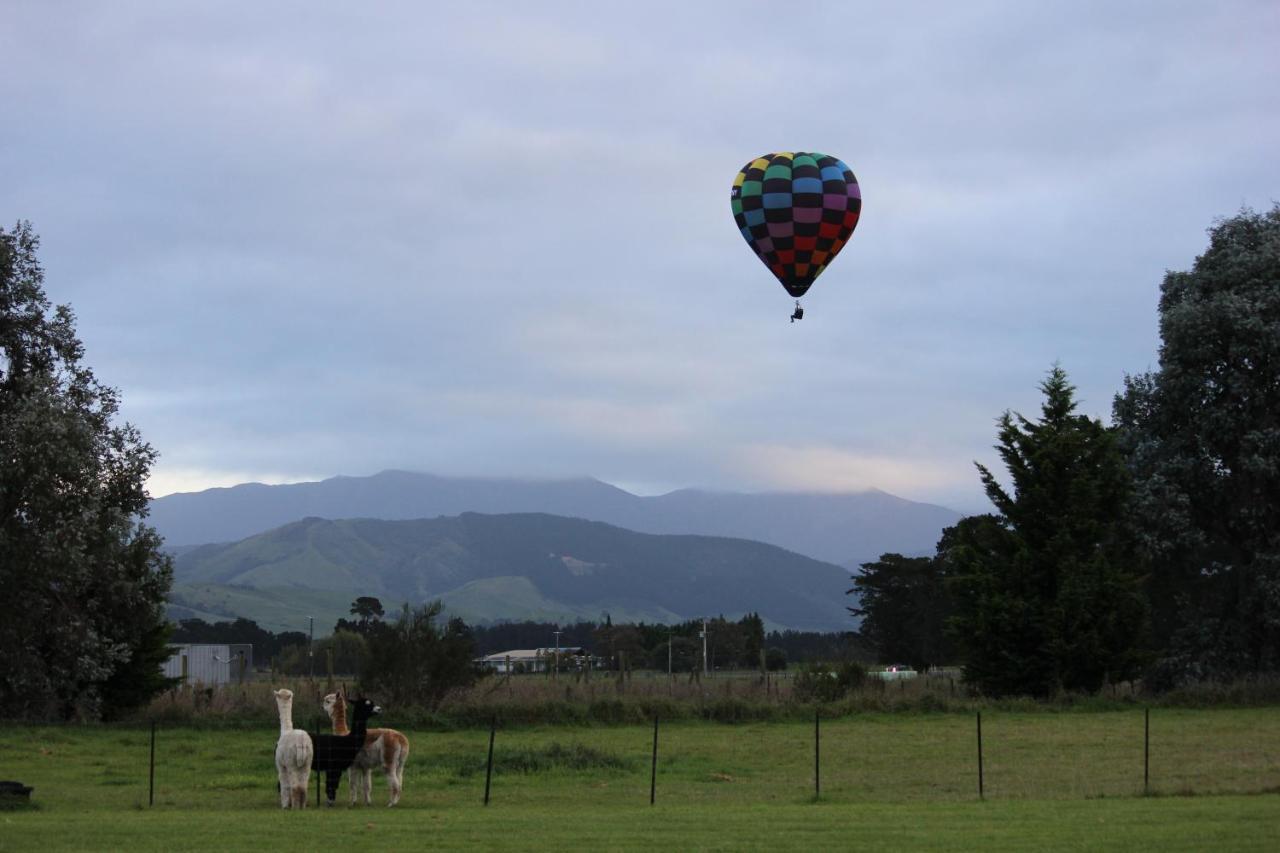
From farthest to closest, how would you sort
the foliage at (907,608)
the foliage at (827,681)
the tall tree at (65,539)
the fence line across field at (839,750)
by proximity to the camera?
the foliage at (907,608) → the foliage at (827,681) → the tall tree at (65,539) → the fence line across field at (839,750)

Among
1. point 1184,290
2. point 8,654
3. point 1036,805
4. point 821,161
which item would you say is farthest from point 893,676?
point 1036,805

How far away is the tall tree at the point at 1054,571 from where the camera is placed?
149 feet

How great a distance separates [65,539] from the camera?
1330 inches

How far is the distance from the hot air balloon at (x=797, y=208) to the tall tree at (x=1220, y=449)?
14376mm

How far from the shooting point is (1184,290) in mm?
49344

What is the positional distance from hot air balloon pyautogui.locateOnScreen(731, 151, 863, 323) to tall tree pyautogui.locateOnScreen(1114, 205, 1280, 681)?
14.4m

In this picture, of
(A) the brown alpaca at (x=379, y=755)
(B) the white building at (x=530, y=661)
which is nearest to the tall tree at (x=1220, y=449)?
(B) the white building at (x=530, y=661)

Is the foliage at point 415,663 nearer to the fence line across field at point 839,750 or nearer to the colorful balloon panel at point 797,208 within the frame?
the fence line across field at point 839,750

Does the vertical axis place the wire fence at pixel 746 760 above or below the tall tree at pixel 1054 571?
below

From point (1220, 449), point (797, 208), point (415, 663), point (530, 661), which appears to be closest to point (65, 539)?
point (415, 663)

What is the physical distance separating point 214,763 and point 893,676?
181 feet

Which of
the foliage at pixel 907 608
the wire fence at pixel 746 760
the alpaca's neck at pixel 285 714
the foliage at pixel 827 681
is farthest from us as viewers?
the foliage at pixel 907 608

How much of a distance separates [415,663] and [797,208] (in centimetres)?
1740

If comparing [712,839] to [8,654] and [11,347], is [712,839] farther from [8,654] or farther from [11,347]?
[11,347]
